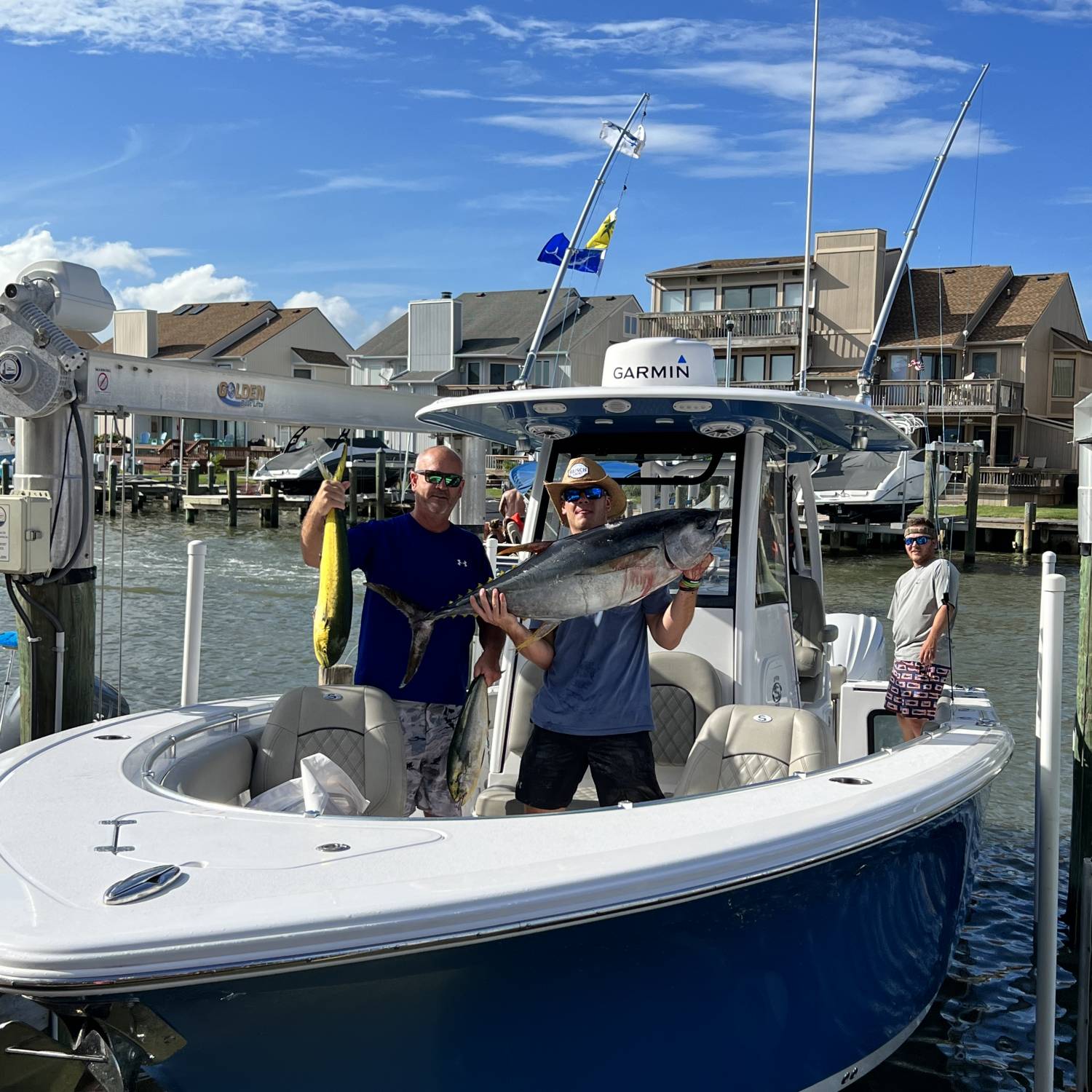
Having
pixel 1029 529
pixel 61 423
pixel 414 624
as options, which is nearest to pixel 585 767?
pixel 414 624

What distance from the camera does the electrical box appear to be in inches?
225

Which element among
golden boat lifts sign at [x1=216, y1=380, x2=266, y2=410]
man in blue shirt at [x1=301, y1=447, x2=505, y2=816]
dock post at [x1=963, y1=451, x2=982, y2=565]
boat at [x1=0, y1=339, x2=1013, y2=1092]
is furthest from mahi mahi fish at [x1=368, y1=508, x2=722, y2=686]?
dock post at [x1=963, y1=451, x2=982, y2=565]

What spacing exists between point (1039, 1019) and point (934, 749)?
3.27ft

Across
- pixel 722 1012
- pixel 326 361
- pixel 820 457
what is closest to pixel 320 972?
pixel 722 1012

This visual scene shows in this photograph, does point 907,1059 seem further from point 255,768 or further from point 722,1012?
point 255,768

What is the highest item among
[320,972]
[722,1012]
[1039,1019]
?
[320,972]

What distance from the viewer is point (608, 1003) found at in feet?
10.7

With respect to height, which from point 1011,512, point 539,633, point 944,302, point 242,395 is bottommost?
point 539,633

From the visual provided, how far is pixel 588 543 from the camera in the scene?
419 cm

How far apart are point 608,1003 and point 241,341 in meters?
61.0

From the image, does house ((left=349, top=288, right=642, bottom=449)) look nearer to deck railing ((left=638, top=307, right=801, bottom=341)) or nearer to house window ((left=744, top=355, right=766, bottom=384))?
deck railing ((left=638, top=307, right=801, bottom=341))

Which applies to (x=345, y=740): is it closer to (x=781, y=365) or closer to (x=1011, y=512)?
(x=1011, y=512)

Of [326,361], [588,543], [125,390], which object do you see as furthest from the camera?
[326,361]

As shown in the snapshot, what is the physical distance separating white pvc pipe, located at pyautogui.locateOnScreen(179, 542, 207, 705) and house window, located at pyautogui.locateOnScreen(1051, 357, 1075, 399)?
42.2 metres
